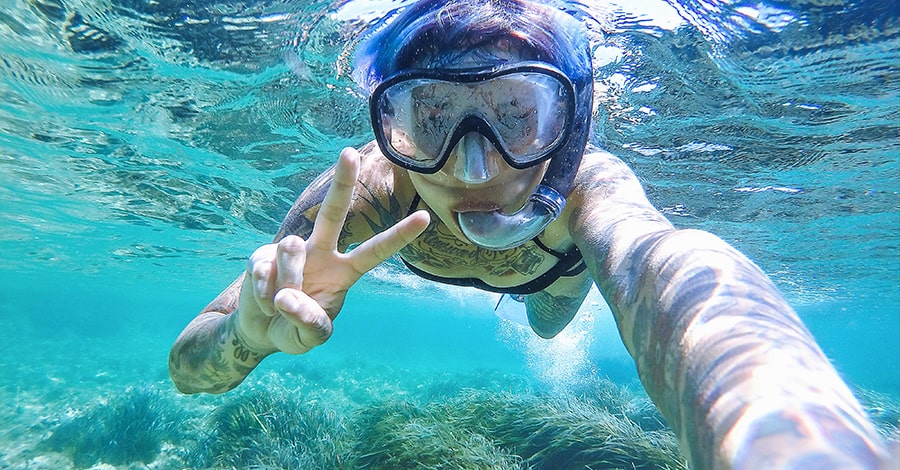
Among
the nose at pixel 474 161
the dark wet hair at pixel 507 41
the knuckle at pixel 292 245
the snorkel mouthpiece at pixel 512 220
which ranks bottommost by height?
the knuckle at pixel 292 245

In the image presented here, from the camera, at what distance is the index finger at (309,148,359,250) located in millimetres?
2256

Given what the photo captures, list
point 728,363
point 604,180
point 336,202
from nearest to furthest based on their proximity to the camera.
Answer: point 728,363 → point 336,202 → point 604,180

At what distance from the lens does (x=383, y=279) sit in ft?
98.2

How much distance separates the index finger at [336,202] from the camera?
7.40 feet

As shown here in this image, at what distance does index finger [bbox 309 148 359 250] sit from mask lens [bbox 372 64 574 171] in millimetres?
599

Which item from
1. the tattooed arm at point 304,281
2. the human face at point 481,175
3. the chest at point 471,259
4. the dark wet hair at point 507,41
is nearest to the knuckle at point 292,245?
the tattooed arm at point 304,281

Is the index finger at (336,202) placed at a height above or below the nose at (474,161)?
below

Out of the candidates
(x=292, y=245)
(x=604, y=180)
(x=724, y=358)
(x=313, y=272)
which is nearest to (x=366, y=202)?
(x=313, y=272)

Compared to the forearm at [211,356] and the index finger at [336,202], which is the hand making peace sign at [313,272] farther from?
the forearm at [211,356]

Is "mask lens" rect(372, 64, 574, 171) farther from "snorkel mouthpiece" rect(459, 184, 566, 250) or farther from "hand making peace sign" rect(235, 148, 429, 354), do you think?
"hand making peace sign" rect(235, 148, 429, 354)

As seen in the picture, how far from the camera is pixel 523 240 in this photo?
→ 277 centimetres

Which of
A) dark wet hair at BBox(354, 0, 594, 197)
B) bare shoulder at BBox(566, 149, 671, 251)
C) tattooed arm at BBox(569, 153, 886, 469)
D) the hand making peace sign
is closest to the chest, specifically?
bare shoulder at BBox(566, 149, 671, 251)

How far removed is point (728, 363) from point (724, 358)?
0.9 inches

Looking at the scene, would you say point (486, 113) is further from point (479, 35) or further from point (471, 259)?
point (471, 259)
